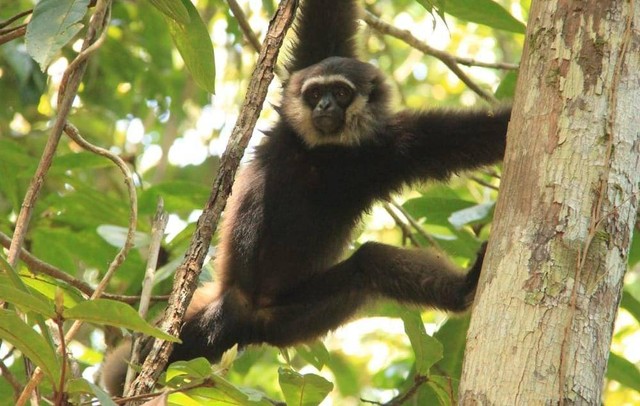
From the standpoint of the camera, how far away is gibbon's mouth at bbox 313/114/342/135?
19.2 ft

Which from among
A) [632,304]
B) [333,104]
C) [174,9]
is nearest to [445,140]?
[333,104]

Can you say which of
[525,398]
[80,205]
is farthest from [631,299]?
[80,205]

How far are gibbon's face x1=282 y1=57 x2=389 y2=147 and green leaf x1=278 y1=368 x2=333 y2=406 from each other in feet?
8.43

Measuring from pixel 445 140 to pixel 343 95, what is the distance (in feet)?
3.10

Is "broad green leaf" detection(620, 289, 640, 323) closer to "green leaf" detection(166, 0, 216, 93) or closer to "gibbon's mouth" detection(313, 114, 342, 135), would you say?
"gibbon's mouth" detection(313, 114, 342, 135)

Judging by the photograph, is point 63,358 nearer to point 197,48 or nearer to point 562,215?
point 562,215

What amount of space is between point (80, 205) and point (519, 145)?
147 inches

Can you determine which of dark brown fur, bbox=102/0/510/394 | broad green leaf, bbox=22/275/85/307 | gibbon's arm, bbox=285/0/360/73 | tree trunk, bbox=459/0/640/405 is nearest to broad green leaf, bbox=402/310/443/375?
dark brown fur, bbox=102/0/510/394

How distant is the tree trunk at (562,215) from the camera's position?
110 inches

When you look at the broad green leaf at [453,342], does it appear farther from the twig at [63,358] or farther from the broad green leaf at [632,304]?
the twig at [63,358]

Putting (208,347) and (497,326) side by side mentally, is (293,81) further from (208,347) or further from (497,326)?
(497,326)

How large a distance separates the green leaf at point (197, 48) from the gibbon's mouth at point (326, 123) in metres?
1.56

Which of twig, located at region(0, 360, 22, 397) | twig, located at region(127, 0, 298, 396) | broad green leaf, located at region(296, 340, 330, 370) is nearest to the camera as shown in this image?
twig, located at region(127, 0, 298, 396)

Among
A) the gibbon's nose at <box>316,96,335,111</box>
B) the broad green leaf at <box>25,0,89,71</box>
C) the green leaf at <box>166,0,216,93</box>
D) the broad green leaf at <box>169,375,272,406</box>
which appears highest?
the gibbon's nose at <box>316,96,335,111</box>
